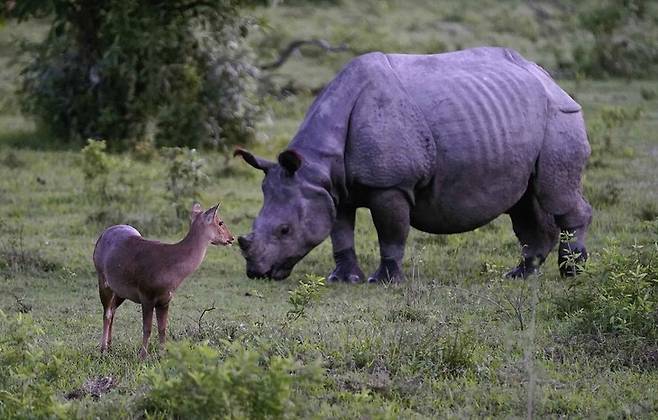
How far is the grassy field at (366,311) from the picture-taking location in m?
5.77

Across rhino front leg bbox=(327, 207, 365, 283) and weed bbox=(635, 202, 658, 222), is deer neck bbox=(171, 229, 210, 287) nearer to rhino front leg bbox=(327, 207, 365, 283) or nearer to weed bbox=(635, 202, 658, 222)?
rhino front leg bbox=(327, 207, 365, 283)

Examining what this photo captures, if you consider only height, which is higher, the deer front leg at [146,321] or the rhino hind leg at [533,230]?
the deer front leg at [146,321]

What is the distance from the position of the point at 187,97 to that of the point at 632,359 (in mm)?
8360

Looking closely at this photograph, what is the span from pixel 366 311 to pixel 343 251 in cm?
144

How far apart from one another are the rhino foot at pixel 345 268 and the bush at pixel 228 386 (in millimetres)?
3794

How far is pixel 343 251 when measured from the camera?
9047 mm

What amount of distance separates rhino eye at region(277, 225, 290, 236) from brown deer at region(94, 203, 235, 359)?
2252 millimetres

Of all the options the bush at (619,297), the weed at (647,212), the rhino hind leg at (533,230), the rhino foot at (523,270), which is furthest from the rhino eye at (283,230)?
the weed at (647,212)

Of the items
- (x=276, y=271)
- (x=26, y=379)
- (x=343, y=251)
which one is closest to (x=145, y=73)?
(x=343, y=251)

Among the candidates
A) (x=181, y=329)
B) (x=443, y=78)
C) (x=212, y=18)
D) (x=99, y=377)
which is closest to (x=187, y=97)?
(x=212, y=18)

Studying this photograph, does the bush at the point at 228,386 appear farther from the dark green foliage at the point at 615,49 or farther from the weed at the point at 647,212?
the dark green foliage at the point at 615,49

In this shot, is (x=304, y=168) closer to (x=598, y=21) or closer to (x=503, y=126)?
(x=503, y=126)

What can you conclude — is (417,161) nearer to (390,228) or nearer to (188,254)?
(390,228)

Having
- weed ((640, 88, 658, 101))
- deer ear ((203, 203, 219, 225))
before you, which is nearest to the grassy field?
deer ear ((203, 203, 219, 225))
